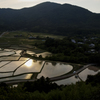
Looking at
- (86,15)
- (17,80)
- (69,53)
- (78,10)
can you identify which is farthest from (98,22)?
(17,80)

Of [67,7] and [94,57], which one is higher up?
[67,7]

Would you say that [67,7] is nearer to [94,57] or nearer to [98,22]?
[98,22]

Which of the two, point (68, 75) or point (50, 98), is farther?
point (68, 75)

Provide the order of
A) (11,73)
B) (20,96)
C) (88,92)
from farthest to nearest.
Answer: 1. (11,73)
2. (88,92)
3. (20,96)

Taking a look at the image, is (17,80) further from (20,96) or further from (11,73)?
(20,96)

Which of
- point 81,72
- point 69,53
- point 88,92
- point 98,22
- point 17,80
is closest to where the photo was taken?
point 88,92

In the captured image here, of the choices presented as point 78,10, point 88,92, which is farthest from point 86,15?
point 88,92

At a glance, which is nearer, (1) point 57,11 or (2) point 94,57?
(2) point 94,57

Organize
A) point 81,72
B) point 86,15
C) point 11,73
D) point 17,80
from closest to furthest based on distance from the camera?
point 17,80, point 11,73, point 81,72, point 86,15

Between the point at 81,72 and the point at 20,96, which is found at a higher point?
the point at 20,96
